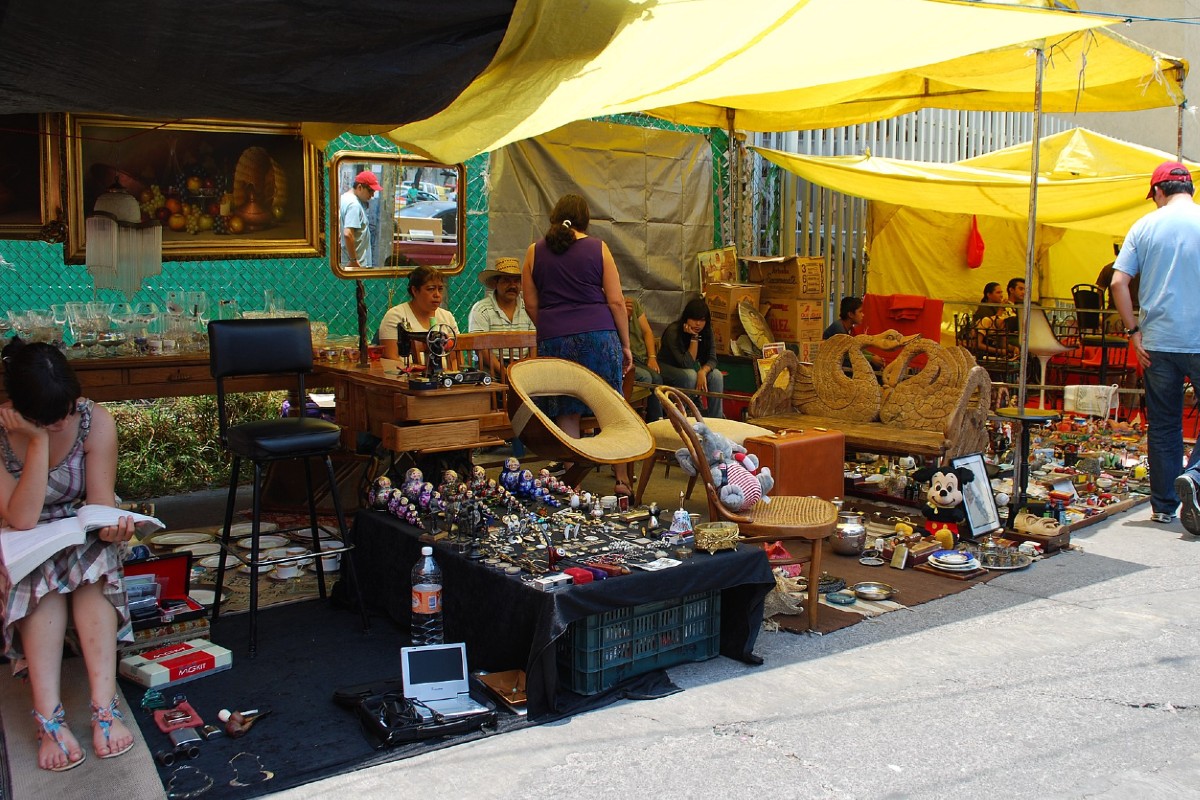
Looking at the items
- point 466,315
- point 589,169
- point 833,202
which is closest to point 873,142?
point 833,202

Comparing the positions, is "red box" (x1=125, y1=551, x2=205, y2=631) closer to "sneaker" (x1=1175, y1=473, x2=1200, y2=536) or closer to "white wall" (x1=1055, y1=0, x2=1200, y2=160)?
"sneaker" (x1=1175, y1=473, x2=1200, y2=536)

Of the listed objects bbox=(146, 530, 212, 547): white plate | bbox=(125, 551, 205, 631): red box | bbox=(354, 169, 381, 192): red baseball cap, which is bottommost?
bbox=(146, 530, 212, 547): white plate

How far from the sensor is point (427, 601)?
4363mm

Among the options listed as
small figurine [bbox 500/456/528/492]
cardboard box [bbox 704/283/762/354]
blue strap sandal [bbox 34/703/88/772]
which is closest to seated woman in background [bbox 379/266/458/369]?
small figurine [bbox 500/456/528/492]

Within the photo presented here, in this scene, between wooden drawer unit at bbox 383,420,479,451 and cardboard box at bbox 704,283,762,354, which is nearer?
wooden drawer unit at bbox 383,420,479,451

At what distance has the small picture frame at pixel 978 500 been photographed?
6508 millimetres

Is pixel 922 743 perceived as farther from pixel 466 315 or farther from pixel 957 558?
pixel 466 315

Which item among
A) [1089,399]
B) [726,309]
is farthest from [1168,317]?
[726,309]

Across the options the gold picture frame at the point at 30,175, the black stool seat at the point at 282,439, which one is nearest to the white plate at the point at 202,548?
the black stool seat at the point at 282,439

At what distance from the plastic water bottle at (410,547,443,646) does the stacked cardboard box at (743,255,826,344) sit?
6959 millimetres

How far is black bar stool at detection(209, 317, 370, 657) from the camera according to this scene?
4871 millimetres

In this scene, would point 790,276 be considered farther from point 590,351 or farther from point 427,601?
point 427,601

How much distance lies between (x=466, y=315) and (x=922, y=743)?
6.35 metres

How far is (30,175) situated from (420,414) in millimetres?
3352
